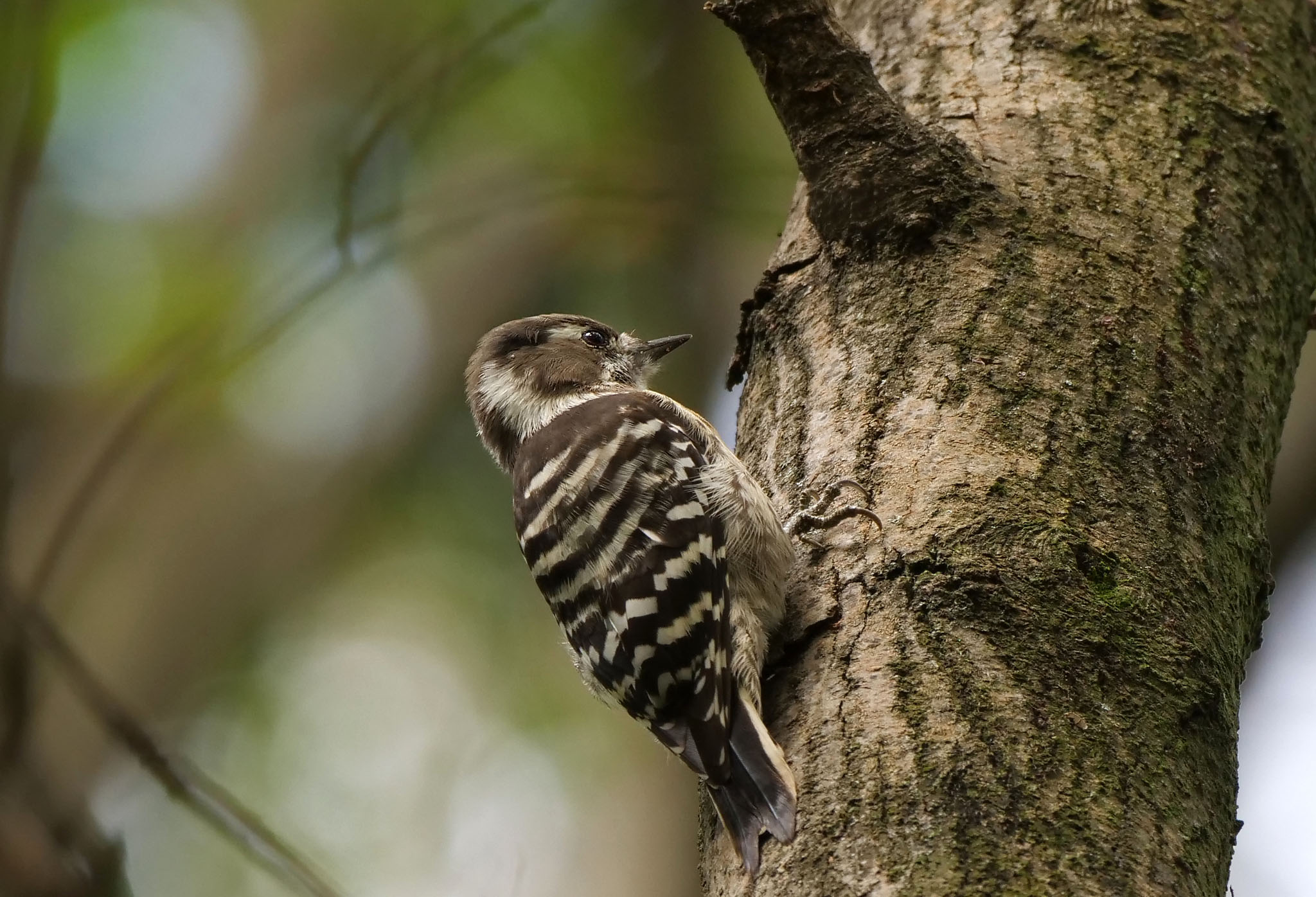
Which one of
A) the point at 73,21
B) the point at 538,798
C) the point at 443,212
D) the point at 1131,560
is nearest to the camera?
the point at 1131,560

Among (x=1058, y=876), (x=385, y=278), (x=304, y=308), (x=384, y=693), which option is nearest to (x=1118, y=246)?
(x=1058, y=876)

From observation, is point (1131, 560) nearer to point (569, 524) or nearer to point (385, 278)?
point (569, 524)

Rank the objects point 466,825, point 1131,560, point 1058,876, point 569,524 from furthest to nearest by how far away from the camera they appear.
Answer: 1. point 466,825
2. point 569,524
3. point 1131,560
4. point 1058,876

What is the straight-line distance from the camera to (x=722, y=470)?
141 inches

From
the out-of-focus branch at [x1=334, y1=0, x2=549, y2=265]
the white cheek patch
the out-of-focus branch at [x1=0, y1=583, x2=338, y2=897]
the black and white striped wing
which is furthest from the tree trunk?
the white cheek patch

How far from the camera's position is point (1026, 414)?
2760 millimetres

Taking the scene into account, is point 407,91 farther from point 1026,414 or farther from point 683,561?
point 1026,414

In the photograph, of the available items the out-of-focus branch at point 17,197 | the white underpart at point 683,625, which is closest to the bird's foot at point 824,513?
the white underpart at point 683,625

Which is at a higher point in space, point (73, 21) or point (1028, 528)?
point (73, 21)

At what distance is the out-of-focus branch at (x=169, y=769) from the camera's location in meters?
1.40

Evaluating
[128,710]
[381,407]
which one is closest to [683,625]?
[128,710]

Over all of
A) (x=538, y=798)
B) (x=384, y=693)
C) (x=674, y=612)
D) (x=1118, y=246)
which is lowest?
(x=538, y=798)

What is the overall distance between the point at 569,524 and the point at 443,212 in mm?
1655

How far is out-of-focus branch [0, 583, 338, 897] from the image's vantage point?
1.40 meters
